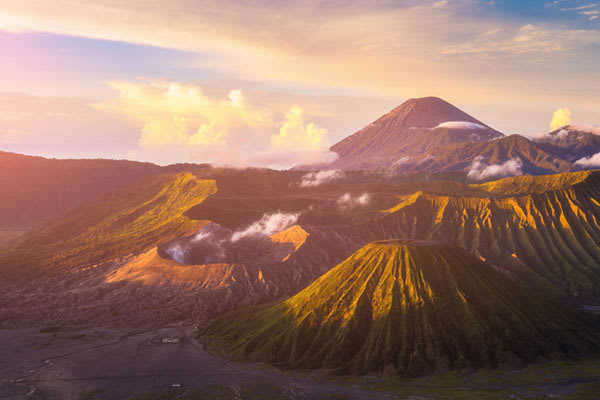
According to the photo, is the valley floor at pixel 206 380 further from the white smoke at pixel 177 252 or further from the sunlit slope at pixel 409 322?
the white smoke at pixel 177 252

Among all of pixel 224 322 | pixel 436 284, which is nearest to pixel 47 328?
pixel 224 322

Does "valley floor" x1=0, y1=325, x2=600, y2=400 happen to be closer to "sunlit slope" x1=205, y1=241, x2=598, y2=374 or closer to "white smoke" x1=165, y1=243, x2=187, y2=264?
"sunlit slope" x1=205, y1=241, x2=598, y2=374

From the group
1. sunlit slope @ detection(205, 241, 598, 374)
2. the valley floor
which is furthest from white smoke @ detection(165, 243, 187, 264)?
the valley floor

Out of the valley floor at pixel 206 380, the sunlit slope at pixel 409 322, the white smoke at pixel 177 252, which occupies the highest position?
the white smoke at pixel 177 252

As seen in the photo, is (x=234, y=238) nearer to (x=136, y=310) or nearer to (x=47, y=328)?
(x=136, y=310)

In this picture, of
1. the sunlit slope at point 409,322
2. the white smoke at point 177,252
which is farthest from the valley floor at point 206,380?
the white smoke at point 177,252
